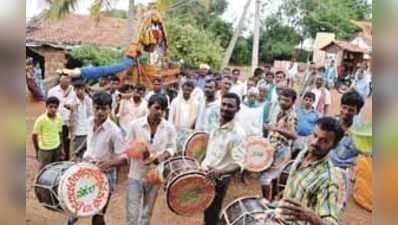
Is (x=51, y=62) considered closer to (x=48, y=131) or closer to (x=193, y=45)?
(x=48, y=131)

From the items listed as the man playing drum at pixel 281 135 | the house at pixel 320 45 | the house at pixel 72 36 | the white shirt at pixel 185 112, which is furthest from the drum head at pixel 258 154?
the house at pixel 72 36

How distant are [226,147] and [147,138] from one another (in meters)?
0.36

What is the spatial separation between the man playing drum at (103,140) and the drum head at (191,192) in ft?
0.92

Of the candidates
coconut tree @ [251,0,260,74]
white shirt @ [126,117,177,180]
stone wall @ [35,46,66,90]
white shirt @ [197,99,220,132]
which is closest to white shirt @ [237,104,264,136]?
white shirt @ [197,99,220,132]

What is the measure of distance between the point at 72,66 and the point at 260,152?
0.88m

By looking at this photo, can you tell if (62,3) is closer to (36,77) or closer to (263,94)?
(36,77)

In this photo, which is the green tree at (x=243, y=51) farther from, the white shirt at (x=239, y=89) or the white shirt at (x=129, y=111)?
A: the white shirt at (x=129, y=111)

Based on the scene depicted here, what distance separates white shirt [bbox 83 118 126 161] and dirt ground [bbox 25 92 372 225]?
135 millimetres

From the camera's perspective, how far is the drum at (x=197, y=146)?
222 cm

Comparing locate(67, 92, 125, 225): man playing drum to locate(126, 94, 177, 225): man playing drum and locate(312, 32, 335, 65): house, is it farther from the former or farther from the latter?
locate(312, 32, 335, 65): house

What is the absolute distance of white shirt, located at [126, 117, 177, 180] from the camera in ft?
7.32

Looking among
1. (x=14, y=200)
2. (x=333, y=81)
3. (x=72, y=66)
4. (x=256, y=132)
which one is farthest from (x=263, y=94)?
(x=14, y=200)

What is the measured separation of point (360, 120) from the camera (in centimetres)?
178

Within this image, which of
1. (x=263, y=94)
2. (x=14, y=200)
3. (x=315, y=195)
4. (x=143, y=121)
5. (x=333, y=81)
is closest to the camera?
(x=14, y=200)
